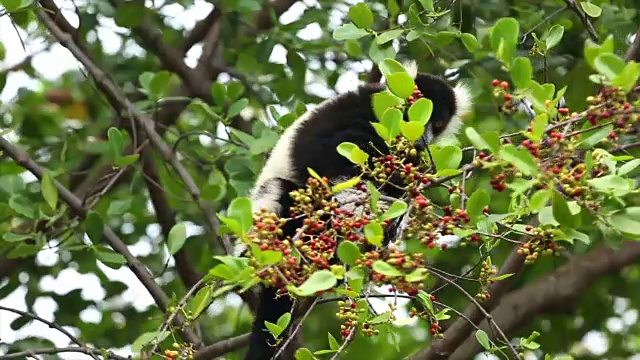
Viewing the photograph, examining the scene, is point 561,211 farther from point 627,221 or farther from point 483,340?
point 483,340

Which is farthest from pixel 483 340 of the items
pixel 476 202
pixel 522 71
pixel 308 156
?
pixel 308 156

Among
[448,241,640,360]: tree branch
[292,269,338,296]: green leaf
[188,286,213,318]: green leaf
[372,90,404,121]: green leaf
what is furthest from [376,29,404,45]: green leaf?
[448,241,640,360]: tree branch

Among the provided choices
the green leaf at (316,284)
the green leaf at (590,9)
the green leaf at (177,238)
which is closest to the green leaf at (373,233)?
the green leaf at (316,284)

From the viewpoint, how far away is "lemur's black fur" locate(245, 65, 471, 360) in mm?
3326

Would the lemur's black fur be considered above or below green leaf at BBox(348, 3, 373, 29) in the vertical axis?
below

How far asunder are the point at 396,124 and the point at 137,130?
2388 mm

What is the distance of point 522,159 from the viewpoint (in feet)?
5.88

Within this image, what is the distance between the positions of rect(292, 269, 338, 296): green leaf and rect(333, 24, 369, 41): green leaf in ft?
4.51

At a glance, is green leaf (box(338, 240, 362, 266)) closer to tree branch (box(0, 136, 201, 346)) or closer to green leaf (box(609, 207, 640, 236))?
green leaf (box(609, 207, 640, 236))

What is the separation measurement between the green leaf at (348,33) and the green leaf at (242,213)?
1.24 meters

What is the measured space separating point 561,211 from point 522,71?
314 millimetres

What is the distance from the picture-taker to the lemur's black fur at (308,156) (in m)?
3.33

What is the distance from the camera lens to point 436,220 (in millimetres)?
2080

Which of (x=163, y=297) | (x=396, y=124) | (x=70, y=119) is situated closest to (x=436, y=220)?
(x=396, y=124)
